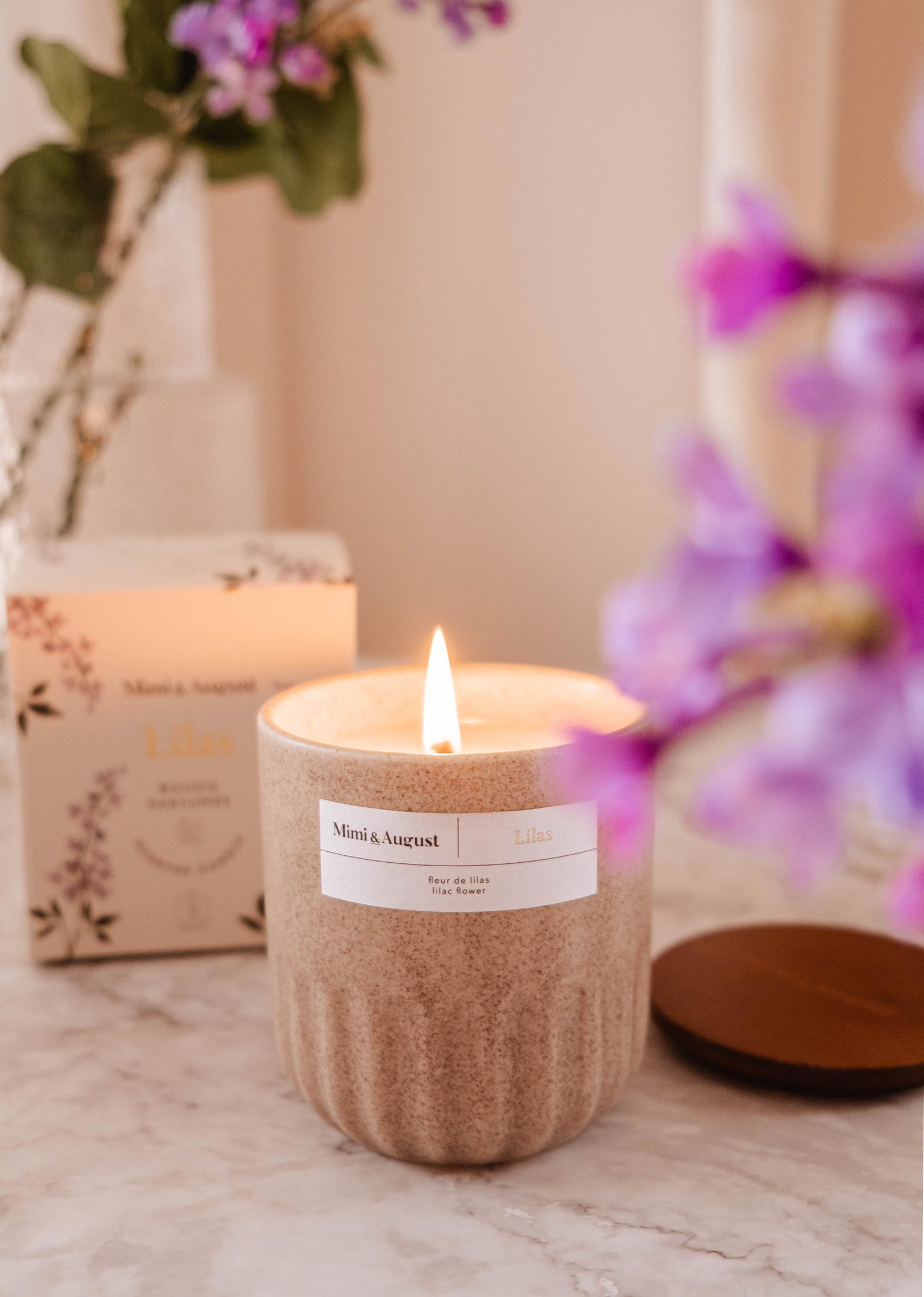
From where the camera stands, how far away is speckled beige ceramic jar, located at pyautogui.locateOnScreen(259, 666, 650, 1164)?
33cm

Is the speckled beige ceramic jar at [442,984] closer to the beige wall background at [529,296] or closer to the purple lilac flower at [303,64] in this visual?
the purple lilac flower at [303,64]

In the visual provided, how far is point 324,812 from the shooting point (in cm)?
34

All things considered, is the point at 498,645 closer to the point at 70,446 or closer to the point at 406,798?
the point at 70,446

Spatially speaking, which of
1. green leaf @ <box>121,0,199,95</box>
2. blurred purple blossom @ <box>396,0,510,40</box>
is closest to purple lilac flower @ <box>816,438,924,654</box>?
blurred purple blossom @ <box>396,0,510,40</box>

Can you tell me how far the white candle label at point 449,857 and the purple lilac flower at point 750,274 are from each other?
222 millimetres

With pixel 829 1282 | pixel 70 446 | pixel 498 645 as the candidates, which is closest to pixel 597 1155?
pixel 829 1282

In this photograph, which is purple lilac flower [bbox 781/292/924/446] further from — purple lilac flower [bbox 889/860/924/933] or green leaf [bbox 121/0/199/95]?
green leaf [bbox 121/0/199/95]

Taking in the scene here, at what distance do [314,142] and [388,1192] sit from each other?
0.53 m

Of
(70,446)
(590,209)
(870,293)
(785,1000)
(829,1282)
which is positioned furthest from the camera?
(590,209)

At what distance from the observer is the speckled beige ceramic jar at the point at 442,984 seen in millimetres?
332

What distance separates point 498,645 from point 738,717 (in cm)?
27

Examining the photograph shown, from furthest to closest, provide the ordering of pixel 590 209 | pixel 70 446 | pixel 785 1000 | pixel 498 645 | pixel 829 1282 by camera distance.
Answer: pixel 498 645 → pixel 590 209 → pixel 70 446 → pixel 785 1000 → pixel 829 1282

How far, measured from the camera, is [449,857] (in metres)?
0.33

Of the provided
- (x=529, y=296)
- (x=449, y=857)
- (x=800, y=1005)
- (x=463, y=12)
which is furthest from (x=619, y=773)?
(x=529, y=296)
